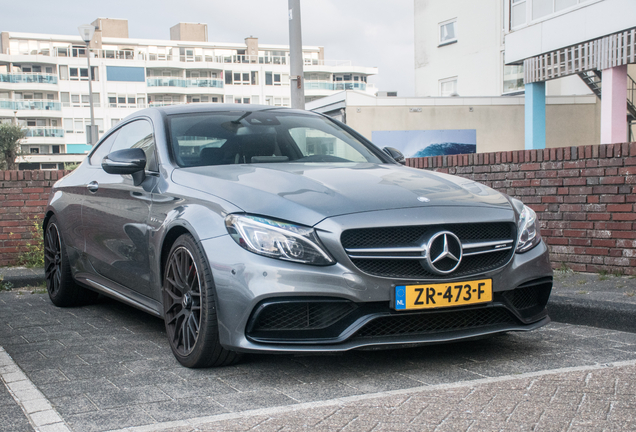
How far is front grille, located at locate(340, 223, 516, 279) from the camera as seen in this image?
139 inches

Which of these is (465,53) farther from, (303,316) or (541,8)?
(303,316)

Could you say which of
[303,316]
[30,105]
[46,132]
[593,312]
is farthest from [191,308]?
[30,105]

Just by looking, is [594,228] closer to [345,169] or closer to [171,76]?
[345,169]

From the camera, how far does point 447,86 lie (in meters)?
33.2

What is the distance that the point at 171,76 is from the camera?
8344 cm

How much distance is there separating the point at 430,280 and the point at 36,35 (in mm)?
86523

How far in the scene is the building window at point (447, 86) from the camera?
1296 inches

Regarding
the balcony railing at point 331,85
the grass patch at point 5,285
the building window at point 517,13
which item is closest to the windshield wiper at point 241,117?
the grass patch at point 5,285

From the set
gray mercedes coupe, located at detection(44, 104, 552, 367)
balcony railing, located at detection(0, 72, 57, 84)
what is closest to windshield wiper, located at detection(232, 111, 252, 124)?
gray mercedes coupe, located at detection(44, 104, 552, 367)

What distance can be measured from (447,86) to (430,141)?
9.60 meters

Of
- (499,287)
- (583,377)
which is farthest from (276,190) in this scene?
(583,377)

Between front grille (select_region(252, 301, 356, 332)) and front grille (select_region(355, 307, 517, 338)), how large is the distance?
14 centimetres

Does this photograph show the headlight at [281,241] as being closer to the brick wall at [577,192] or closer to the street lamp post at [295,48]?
the brick wall at [577,192]

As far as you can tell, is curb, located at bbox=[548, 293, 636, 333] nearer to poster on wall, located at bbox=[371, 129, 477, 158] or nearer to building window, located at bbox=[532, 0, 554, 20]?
building window, located at bbox=[532, 0, 554, 20]
